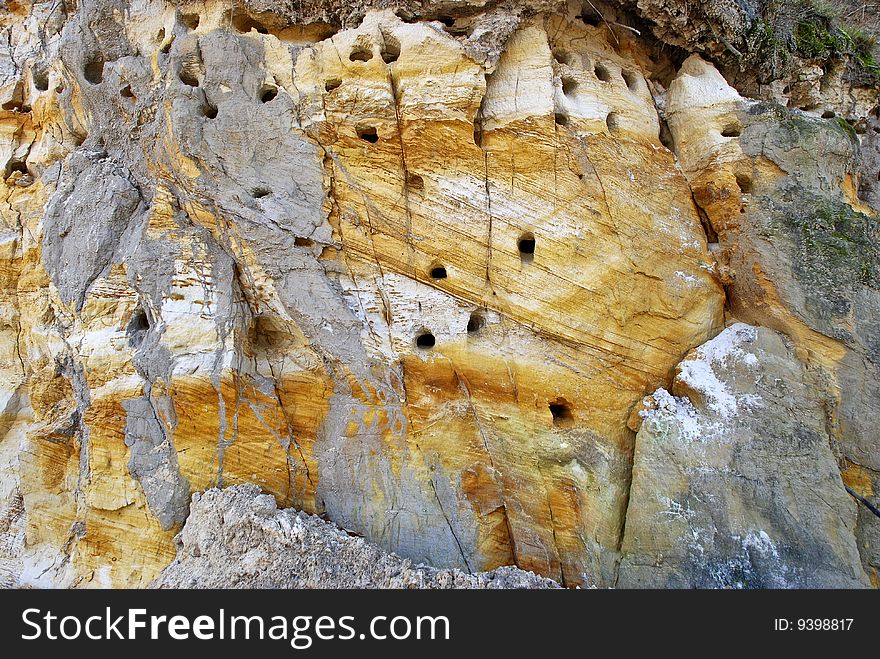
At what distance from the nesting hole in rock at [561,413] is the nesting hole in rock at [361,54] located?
4304 millimetres

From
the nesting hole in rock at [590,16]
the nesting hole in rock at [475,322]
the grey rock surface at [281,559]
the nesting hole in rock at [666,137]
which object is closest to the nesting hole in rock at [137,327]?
the grey rock surface at [281,559]

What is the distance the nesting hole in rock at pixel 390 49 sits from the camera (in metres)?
5.92

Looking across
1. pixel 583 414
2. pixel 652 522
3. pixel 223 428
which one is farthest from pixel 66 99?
pixel 652 522

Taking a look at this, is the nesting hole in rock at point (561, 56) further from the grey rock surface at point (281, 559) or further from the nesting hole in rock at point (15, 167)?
the nesting hole in rock at point (15, 167)

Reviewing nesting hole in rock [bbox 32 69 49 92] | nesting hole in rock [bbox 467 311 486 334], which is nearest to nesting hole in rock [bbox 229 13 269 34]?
nesting hole in rock [bbox 32 69 49 92]

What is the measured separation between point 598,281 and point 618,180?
115 centimetres

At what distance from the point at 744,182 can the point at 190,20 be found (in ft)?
22.2

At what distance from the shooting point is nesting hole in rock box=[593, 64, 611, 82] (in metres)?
6.20

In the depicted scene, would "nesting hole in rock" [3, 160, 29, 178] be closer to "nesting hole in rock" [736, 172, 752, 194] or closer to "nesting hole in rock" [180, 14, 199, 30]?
"nesting hole in rock" [180, 14, 199, 30]

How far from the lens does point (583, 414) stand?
551cm

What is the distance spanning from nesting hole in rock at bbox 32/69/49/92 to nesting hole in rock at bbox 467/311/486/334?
6.87 meters

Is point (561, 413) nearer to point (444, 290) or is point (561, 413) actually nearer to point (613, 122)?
point (444, 290)

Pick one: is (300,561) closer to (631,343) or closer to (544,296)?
(544,296)

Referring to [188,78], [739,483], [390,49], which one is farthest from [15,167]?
[739,483]
